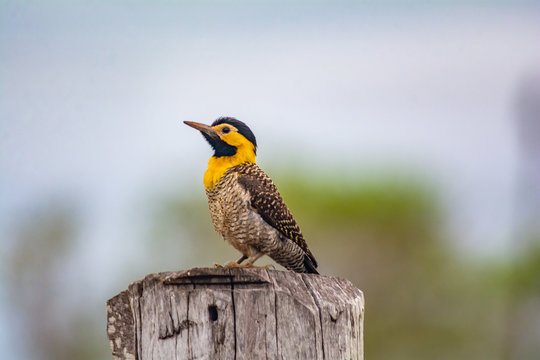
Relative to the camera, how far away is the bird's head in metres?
6.51

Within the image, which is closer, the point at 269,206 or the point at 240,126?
the point at 269,206

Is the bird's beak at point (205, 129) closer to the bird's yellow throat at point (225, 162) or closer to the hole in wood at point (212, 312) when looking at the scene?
the bird's yellow throat at point (225, 162)

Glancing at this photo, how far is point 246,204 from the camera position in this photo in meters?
6.37

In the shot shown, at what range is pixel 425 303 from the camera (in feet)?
50.8

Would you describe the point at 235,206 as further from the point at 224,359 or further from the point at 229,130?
the point at 224,359

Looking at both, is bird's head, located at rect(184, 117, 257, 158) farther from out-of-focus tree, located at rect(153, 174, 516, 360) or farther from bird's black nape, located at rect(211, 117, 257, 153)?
out-of-focus tree, located at rect(153, 174, 516, 360)

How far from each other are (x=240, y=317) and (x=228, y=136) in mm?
3085

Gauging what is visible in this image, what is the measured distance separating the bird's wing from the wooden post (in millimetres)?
2512

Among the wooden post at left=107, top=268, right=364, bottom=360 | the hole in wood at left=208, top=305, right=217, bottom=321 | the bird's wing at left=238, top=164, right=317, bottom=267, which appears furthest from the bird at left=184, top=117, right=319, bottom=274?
the hole in wood at left=208, top=305, right=217, bottom=321

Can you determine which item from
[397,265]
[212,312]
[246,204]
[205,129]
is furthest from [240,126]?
[397,265]


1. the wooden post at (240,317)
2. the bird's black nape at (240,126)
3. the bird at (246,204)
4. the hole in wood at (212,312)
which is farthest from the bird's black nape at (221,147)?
the hole in wood at (212,312)

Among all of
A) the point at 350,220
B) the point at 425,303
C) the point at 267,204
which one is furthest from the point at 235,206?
the point at 350,220

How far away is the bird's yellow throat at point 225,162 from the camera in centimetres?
655

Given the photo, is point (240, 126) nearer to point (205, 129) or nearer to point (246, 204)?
point (205, 129)
